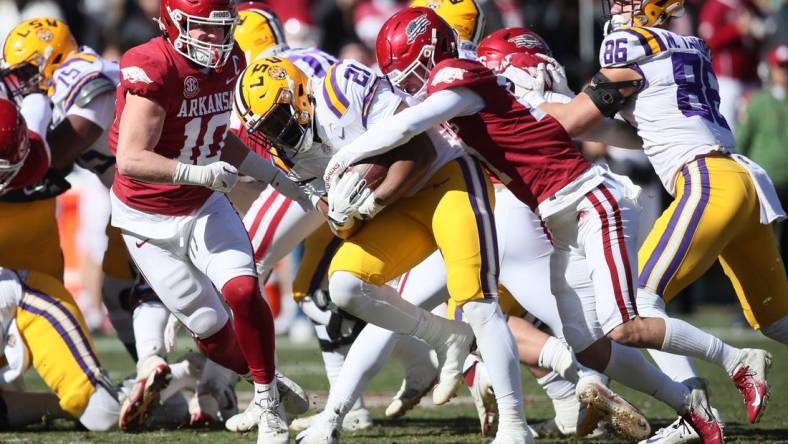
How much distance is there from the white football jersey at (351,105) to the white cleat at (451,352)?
59 centimetres

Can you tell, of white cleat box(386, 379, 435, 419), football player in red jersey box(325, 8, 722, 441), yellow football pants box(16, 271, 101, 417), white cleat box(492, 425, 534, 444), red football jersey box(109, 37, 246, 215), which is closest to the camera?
white cleat box(492, 425, 534, 444)

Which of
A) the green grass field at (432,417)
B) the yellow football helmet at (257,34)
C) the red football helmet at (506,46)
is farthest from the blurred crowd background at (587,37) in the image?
the red football helmet at (506,46)

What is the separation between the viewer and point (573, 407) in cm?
559

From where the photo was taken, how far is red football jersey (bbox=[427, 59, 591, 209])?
16.1ft

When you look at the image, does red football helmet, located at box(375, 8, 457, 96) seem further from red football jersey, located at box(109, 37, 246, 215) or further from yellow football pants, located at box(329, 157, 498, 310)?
red football jersey, located at box(109, 37, 246, 215)

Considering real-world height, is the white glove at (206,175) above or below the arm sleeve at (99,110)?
above

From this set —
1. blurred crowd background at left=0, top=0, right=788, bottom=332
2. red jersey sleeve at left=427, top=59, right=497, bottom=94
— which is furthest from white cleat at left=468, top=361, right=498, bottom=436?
blurred crowd background at left=0, top=0, right=788, bottom=332

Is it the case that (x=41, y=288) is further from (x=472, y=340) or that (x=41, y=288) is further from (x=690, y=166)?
(x=690, y=166)

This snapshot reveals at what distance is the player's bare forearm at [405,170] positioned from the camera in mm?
4848

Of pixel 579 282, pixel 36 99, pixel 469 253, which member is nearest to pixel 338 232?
pixel 469 253

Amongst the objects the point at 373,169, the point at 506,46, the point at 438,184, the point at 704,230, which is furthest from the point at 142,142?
the point at 704,230

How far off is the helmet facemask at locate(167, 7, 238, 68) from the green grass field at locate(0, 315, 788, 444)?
1618 mm

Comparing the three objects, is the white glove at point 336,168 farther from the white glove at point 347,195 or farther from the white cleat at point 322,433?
the white cleat at point 322,433

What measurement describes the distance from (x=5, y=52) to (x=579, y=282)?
321 cm
